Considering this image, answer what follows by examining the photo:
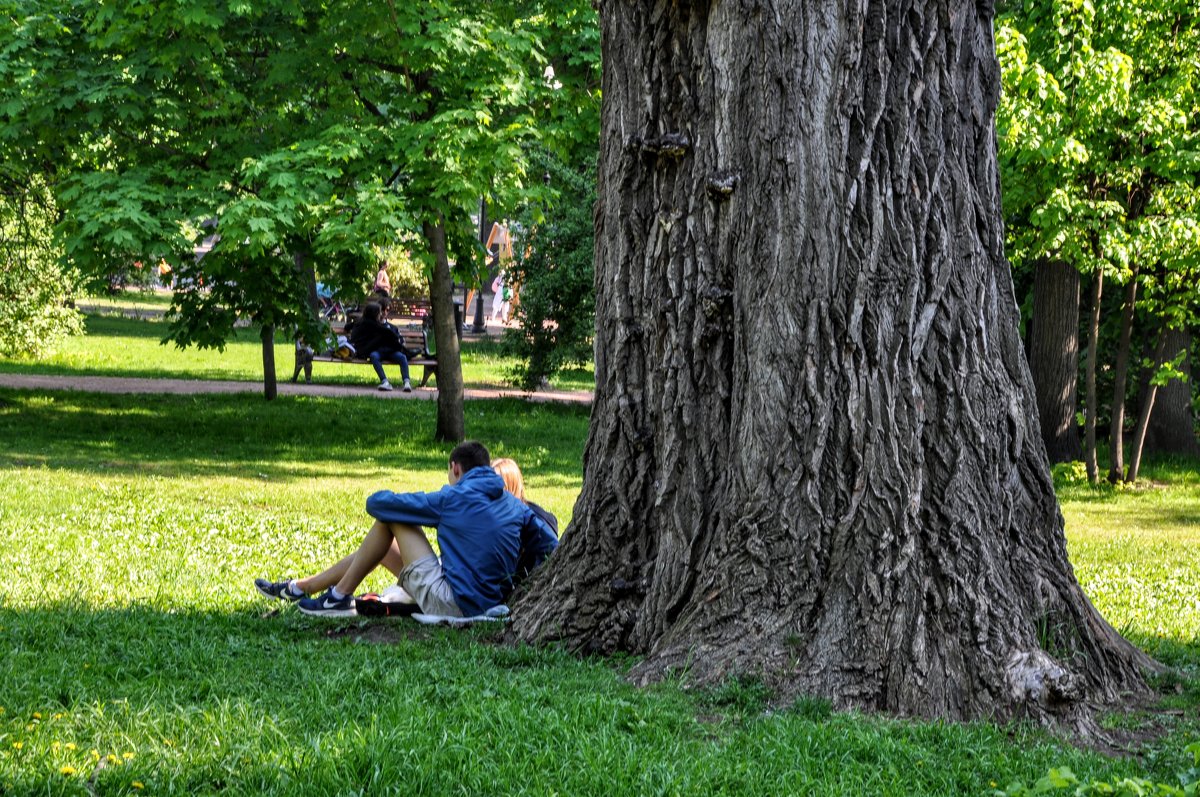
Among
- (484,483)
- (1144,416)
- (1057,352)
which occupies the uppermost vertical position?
(1057,352)

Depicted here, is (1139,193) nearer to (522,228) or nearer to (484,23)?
(484,23)

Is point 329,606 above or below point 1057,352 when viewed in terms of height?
below

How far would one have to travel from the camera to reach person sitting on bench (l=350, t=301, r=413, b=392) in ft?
74.3

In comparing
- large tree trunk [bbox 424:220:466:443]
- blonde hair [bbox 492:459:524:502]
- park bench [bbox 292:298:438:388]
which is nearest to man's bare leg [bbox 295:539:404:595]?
blonde hair [bbox 492:459:524:502]

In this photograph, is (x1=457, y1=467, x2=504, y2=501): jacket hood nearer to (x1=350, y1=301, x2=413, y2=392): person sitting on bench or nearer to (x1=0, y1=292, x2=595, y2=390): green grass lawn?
(x1=350, y1=301, x2=413, y2=392): person sitting on bench

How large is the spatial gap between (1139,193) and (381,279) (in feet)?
70.8

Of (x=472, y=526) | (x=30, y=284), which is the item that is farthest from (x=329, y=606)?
(x=30, y=284)

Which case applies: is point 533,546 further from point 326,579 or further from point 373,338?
point 373,338

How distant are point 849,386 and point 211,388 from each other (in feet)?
64.8

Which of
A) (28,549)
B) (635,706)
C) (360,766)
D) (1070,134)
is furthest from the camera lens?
(1070,134)

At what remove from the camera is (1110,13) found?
601 inches

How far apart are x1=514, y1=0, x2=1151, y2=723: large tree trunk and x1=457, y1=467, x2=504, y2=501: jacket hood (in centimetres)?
152

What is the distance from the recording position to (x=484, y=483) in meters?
7.17

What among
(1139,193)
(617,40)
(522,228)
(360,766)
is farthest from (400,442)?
(360,766)
